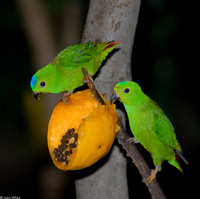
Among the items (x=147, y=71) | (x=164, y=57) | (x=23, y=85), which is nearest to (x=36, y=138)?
(x=23, y=85)

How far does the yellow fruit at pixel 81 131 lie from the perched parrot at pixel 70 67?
0.40 meters

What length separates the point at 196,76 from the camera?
5949 mm

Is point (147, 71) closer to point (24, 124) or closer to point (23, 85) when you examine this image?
point (23, 85)

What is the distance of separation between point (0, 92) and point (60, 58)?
5.57 m

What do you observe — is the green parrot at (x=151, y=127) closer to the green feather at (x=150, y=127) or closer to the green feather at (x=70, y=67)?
the green feather at (x=150, y=127)

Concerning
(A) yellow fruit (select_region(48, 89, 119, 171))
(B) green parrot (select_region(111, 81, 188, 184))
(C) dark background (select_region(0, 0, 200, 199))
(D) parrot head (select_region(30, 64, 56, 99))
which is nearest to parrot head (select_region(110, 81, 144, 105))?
(B) green parrot (select_region(111, 81, 188, 184))

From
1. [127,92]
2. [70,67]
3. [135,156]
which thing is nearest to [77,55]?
[70,67]

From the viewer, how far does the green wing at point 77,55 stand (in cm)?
241

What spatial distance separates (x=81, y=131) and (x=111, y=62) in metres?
0.88

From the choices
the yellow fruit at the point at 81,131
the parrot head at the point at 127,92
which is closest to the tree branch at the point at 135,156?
the yellow fruit at the point at 81,131

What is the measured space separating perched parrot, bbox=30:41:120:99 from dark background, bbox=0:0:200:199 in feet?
6.17

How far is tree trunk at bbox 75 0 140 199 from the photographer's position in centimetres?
232

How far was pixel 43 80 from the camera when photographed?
2402 millimetres

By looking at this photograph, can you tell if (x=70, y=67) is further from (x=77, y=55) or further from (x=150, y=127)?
(x=150, y=127)
